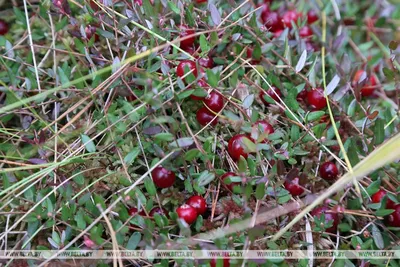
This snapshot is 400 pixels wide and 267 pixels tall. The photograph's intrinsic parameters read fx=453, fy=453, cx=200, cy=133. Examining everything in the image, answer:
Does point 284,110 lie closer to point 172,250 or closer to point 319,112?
point 319,112

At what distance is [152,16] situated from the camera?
2182 millimetres

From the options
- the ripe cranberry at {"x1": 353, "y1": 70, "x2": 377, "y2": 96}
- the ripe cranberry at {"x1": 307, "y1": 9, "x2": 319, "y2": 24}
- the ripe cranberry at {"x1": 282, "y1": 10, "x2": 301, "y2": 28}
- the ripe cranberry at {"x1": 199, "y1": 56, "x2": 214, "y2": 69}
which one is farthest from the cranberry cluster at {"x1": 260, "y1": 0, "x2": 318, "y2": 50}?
the ripe cranberry at {"x1": 199, "y1": 56, "x2": 214, "y2": 69}

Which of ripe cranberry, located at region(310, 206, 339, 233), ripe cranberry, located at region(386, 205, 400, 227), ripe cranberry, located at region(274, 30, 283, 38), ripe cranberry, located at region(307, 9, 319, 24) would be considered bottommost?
ripe cranberry, located at region(386, 205, 400, 227)

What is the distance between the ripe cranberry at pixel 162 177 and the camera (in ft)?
6.25

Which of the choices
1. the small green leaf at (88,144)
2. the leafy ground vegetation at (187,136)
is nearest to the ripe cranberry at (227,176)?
the leafy ground vegetation at (187,136)

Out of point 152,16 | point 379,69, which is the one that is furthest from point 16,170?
point 379,69

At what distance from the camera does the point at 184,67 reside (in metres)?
1.98

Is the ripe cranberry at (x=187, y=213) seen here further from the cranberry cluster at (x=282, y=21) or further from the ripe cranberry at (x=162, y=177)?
the cranberry cluster at (x=282, y=21)

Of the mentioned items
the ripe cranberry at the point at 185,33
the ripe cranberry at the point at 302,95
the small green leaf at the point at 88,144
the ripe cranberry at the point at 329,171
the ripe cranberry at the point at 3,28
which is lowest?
the ripe cranberry at the point at 329,171

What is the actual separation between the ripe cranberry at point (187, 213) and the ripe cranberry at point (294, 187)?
41 centimetres

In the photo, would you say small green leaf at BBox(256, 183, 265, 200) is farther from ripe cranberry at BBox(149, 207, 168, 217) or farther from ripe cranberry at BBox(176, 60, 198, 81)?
ripe cranberry at BBox(176, 60, 198, 81)

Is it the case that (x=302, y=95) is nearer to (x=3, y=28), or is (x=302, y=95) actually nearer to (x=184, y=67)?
(x=184, y=67)

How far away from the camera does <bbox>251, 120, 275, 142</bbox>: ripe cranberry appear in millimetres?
1859

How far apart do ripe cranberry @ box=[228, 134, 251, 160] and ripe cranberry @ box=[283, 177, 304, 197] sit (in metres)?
0.21
